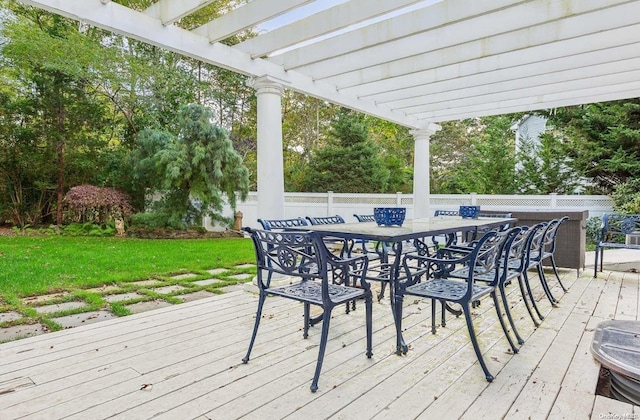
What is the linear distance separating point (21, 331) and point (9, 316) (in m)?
0.50

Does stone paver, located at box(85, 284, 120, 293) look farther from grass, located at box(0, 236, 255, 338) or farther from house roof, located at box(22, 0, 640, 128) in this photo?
house roof, located at box(22, 0, 640, 128)

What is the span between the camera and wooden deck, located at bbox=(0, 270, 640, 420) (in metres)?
1.79

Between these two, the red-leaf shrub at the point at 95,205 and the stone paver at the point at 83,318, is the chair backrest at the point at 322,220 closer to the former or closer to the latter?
the stone paver at the point at 83,318

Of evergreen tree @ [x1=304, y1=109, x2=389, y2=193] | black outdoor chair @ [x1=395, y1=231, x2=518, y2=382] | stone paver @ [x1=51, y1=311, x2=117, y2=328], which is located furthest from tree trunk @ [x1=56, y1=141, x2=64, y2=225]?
black outdoor chair @ [x1=395, y1=231, x2=518, y2=382]

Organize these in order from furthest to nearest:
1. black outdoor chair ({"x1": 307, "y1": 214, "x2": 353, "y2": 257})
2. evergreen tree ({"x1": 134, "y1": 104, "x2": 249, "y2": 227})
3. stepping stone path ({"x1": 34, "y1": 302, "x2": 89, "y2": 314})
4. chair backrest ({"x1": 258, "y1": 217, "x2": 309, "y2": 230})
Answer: evergreen tree ({"x1": 134, "y1": 104, "x2": 249, "y2": 227}), black outdoor chair ({"x1": 307, "y1": 214, "x2": 353, "y2": 257}), chair backrest ({"x1": 258, "y1": 217, "x2": 309, "y2": 230}), stepping stone path ({"x1": 34, "y1": 302, "x2": 89, "y2": 314})

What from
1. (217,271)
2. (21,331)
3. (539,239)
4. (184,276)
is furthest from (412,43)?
(21,331)

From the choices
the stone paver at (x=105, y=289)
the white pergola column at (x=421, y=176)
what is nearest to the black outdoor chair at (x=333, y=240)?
the stone paver at (x=105, y=289)

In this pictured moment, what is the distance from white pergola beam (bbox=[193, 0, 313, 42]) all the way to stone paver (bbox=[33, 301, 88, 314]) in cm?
289

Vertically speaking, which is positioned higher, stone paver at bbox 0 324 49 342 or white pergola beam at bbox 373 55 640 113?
white pergola beam at bbox 373 55 640 113

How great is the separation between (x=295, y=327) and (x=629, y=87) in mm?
5787

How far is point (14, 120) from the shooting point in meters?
9.67

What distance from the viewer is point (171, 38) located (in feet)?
11.4

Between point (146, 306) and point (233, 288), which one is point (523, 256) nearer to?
point (233, 288)

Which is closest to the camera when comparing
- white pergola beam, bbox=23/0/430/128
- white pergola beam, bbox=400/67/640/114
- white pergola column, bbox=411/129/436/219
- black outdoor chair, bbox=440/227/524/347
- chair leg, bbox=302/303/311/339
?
black outdoor chair, bbox=440/227/524/347
